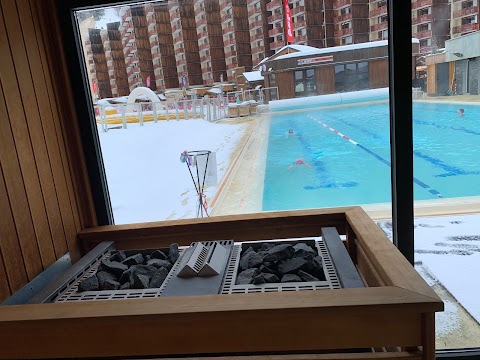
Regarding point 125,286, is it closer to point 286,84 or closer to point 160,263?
point 160,263

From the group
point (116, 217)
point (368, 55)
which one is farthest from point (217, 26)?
point (116, 217)

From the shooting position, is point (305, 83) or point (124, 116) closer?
point (305, 83)

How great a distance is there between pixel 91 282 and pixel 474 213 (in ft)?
10.0

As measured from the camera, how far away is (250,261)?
Result: 5.03ft

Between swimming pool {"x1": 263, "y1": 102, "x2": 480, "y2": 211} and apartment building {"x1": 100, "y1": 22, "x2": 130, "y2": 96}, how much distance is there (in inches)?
37.2

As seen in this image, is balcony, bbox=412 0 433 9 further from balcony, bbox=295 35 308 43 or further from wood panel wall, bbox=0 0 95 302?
wood panel wall, bbox=0 0 95 302

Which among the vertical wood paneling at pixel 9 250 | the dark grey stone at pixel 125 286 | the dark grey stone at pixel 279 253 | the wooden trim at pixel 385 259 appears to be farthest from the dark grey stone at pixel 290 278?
the vertical wood paneling at pixel 9 250

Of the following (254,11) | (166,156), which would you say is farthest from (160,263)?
(254,11)

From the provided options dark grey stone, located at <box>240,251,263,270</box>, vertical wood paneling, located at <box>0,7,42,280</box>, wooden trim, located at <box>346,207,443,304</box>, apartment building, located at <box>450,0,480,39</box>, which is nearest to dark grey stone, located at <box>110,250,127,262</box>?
vertical wood paneling, located at <box>0,7,42,280</box>

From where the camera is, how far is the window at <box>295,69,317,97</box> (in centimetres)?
203

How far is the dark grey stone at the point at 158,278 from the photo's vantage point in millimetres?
1414

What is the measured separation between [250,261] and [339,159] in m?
3.41

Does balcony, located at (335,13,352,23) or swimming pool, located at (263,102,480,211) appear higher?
balcony, located at (335,13,352,23)

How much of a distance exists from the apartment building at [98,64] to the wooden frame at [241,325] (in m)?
1.18
